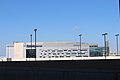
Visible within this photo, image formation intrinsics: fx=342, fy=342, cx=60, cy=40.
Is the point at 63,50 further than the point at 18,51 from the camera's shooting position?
Yes

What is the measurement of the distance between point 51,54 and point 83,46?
21.6m

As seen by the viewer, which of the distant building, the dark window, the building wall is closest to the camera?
the building wall

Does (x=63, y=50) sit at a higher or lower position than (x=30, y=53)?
higher

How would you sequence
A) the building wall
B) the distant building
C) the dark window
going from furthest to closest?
the distant building < the dark window < the building wall

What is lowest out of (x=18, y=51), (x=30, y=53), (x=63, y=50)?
(x=30, y=53)

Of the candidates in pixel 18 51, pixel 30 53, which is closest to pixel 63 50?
pixel 30 53

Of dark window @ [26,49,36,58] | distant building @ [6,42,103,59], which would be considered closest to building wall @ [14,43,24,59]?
dark window @ [26,49,36,58]

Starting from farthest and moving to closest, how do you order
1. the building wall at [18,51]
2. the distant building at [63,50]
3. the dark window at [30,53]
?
the distant building at [63,50], the dark window at [30,53], the building wall at [18,51]

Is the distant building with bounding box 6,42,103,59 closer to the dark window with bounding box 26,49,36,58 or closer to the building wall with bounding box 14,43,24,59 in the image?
the dark window with bounding box 26,49,36,58

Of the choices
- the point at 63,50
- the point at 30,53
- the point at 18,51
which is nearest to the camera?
the point at 18,51

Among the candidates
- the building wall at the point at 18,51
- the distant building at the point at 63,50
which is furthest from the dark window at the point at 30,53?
the distant building at the point at 63,50

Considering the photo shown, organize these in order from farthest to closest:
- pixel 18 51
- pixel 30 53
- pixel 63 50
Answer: pixel 63 50 < pixel 30 53 < pixel 18 51

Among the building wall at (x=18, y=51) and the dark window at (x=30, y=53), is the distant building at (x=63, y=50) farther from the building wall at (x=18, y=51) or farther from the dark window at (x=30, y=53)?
the building wall at (x=18, y=51)

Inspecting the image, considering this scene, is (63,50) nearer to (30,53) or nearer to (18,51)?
(30,53)
